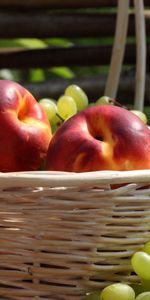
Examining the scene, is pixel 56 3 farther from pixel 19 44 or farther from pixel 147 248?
pixel 147 248

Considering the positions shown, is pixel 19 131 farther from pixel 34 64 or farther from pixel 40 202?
pixel 34 64

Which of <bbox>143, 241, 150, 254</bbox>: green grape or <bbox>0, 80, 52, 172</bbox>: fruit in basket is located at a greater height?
<bbox>0, 80, 52, 172</bbox>: fruit in basket

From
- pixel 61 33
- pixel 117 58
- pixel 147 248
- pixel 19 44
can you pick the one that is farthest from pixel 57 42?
pixel 147 248

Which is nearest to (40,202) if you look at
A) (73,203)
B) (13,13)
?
(73,203)

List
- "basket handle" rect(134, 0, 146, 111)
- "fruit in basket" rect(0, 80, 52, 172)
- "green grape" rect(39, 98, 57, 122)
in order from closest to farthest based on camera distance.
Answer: "fruit in basket" rect(0, 80, 52, 172) → "green grape" rect(39, 98, 57, 122) → "basket handle" rect(134, 0, 146, 111)

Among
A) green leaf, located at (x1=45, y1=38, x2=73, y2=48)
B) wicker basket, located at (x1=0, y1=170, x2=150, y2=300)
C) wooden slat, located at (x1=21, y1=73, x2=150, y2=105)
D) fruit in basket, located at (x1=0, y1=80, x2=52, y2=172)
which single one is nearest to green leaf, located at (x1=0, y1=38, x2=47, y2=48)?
green leaf, located at (x1=45, y1=38, x2=73, y2=48)

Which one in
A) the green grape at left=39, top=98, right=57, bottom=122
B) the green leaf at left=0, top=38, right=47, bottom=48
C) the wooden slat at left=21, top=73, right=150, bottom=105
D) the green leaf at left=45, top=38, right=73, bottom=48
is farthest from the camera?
the green leaf at left=45, top=38, right=73, bottom=48

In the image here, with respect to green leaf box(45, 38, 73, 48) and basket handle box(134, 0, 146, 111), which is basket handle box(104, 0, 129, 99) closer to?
basket handle box(134, 0, 146, 111)

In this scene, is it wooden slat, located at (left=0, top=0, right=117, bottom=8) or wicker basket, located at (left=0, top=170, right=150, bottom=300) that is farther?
wooden slat, located at (left=0, top=0, right=117, bottom=8)
